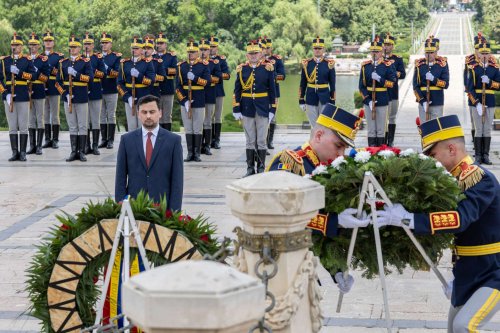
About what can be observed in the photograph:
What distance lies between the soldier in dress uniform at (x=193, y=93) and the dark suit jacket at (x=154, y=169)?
9177mm

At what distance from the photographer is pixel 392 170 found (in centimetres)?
550

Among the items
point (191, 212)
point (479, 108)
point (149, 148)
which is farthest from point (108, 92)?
point (149, 148)

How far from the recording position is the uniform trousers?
55.1 feet

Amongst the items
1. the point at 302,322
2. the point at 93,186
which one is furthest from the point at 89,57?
the point at 302,322

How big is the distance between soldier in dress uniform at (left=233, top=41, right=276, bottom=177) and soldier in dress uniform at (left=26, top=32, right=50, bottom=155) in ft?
12.0

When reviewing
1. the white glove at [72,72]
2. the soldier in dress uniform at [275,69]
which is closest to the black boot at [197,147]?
the soldier in dress uniform at [275,69]

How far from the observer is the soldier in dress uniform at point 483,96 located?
16250mm

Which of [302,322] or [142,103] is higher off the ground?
[142,103]

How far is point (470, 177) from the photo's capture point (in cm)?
559

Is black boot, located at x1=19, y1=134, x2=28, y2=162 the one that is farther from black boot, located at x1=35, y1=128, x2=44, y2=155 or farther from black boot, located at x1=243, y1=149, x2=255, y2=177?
black boot, located at x1=243, y1=149, x2=255, y2=177

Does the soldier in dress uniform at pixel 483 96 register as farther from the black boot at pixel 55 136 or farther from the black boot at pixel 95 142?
the black boot at pixel 55 136

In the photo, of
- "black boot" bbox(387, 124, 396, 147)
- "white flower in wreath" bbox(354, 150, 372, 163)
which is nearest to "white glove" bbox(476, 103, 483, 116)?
"black boot" bbox(387, 124, 396, 147)

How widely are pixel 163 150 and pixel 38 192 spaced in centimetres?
658

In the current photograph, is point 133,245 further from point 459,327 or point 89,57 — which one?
point 89,57
